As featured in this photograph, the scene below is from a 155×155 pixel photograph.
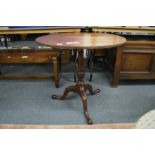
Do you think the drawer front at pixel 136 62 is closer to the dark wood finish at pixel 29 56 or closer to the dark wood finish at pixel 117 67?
the dark wood finish at pixel 117 67

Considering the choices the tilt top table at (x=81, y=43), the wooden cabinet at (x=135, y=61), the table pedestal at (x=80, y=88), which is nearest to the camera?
the tilt top table at (x=81, y=43)

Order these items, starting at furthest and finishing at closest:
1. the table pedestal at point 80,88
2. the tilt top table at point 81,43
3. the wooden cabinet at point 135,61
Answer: the wooden cabinet at point 135,61 → the table pedestal at point 80,88 → the tilt top table at point 81,43

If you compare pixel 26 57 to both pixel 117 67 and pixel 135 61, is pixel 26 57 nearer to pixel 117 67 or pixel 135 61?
pixel 117 67

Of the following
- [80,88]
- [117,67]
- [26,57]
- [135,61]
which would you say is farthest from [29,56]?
[135,61]

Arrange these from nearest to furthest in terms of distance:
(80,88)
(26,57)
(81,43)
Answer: (81,43)
(80,88)
(26,57)

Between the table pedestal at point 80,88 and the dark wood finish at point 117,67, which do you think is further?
the dark wood finish at point 117,67

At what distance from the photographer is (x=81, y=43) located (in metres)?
1.54

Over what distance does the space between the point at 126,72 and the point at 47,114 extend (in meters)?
1.17

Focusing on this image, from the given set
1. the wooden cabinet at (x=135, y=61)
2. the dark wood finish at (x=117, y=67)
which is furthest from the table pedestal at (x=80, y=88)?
the wooden cabinet at (x=135, y=61)

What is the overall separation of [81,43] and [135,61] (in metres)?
1.04

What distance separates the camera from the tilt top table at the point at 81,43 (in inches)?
58.0

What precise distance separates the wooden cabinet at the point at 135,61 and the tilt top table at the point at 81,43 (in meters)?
0.34
